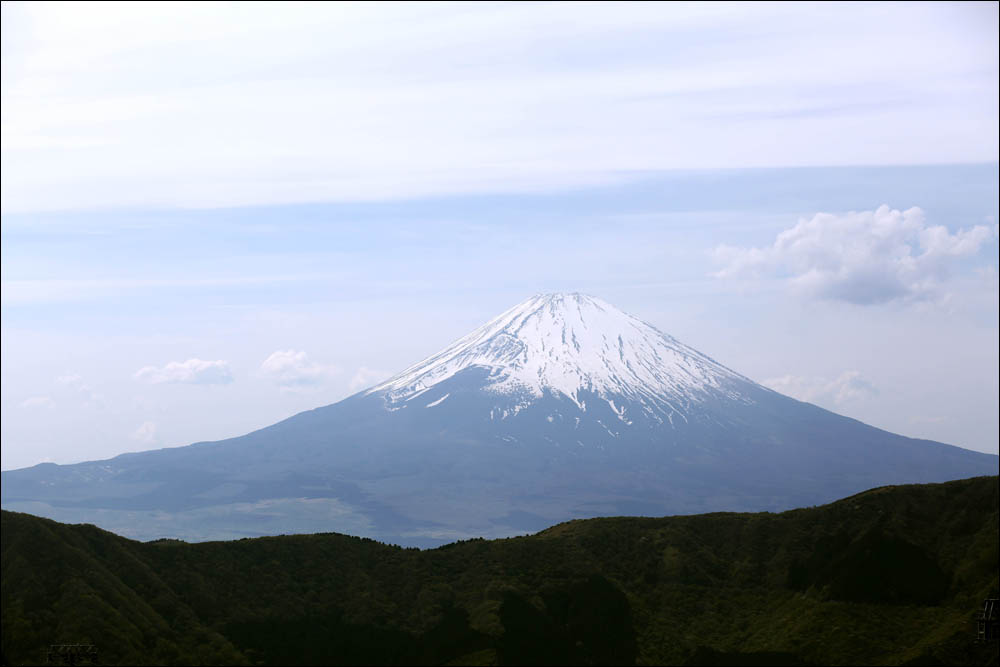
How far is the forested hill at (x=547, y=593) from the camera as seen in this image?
207 feet

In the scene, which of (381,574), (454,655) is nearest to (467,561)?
(381,574)

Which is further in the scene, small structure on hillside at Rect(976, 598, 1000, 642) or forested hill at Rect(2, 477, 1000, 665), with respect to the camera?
forested hill at Rect(2, 477, 1000, 665)

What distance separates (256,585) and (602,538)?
2892 cm

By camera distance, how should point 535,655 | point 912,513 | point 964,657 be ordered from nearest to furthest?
1. point 964,657
2. point 535,655
3. point 912,513

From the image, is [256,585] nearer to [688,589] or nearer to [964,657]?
[688,589]

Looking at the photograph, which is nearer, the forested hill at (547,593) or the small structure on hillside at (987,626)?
the small structure on hillside at (987,626)

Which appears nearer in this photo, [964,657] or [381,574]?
[964,657]

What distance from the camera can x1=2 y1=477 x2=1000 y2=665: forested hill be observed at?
63.1 metres

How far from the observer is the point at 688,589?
248ft

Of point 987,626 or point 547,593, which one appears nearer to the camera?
point 987,626

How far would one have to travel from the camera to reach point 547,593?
7319 cm

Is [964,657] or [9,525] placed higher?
[9,525]

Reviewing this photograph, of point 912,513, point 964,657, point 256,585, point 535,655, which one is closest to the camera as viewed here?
point 964,657

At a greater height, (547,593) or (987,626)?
(547,593)
